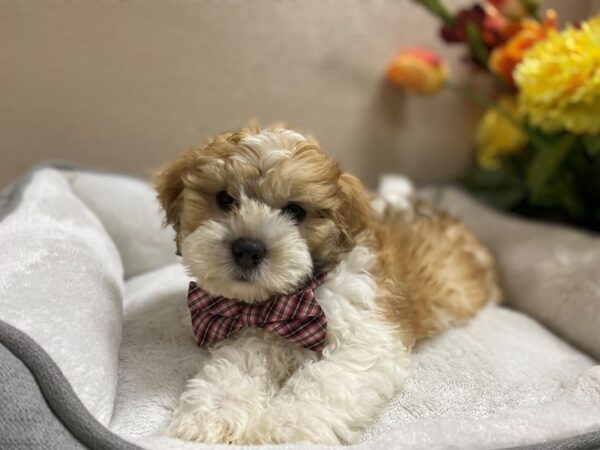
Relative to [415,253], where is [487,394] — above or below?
below

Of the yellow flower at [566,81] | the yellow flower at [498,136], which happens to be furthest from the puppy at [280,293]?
the yellow flower at [498,136]

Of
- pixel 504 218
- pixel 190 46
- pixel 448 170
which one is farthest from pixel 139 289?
pixel 448 170

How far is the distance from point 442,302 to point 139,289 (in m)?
0.96

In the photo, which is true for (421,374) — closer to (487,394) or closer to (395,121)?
(487,394)

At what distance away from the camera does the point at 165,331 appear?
1657mm

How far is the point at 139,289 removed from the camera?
1951 mm

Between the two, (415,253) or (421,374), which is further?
(415,253)

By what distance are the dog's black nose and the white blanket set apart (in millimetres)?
366

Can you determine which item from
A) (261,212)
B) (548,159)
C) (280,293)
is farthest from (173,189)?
(548,159)

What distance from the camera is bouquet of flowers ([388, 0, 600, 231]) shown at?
2.02 m

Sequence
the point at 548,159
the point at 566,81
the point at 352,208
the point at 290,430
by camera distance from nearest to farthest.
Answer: the point at 290,430
the point at 352,208
the point at 566,81
the point at 548,159

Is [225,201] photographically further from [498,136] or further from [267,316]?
[498,136]

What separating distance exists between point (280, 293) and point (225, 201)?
25 cm

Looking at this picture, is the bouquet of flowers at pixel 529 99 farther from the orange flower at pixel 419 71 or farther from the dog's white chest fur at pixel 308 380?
the dog's white chest fur at pixel 308 380
